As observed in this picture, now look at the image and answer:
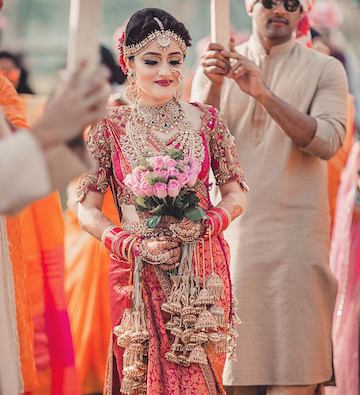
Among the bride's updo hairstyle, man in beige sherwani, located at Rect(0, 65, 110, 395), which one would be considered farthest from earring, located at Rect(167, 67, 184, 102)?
man in beige sherwani, located at Rect(0, 65, 110, 395)

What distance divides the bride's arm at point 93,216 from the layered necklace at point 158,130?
0.23 m

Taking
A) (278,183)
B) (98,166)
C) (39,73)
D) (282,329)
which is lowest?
(39,73)

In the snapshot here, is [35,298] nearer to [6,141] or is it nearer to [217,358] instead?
[217,358]

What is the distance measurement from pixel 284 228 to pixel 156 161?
1361mm

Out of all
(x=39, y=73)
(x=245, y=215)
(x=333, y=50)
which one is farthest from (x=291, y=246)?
(x=39, y=73)

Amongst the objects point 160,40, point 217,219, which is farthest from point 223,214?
point 160,40

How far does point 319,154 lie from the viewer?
15.4 feet

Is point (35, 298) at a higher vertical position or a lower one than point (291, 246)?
lower

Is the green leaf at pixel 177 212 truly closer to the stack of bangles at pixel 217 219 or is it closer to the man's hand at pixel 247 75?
the stack of bangles at pixel 217 219

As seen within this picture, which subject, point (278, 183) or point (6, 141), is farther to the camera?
point (278, 183)

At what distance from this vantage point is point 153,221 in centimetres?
357

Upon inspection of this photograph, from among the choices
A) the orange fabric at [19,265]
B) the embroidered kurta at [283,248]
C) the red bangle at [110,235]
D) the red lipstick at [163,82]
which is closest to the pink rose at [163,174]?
the red bangle at [110,235]

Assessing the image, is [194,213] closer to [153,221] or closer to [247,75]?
[153,221]

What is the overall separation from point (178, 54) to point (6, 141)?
1660 mm
